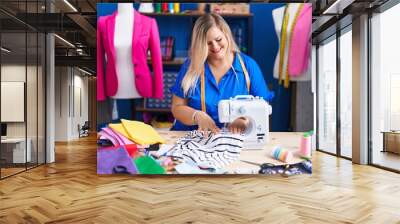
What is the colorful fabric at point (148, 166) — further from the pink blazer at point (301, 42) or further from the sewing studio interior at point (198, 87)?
the pink blazer at point (301, 42)

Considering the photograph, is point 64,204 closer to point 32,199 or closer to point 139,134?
point 32,199

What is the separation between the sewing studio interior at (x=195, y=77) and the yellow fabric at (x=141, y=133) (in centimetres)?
1

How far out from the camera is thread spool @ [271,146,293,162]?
446 cm

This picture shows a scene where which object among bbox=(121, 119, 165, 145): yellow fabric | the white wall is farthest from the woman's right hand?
the white wall

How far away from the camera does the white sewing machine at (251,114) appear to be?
4.27 m

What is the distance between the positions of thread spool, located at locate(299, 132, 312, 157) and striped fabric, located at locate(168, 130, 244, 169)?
76 cm

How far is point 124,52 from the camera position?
452cm

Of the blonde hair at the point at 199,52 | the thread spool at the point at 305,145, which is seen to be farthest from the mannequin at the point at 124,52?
the thread spool at the point at 305,145

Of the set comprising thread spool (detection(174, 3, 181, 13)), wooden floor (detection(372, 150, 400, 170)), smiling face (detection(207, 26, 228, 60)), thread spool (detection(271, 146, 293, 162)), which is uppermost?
thread spool (detection(174, 3, 181, 13))

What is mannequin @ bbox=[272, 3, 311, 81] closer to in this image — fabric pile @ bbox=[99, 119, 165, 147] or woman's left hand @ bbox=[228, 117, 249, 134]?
woman's left hand @ bbox=[228, 117, 249, 134]

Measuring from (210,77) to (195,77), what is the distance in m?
0.17

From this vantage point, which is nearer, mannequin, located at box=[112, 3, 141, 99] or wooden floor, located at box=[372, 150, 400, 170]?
mannequin, located at box=[112, 3, 141, 99]

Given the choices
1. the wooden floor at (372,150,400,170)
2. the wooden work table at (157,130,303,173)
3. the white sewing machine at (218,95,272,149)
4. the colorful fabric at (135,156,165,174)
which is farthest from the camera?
the wooden floor at (372,150,400,170)

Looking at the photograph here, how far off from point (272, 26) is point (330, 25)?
2139 mm
